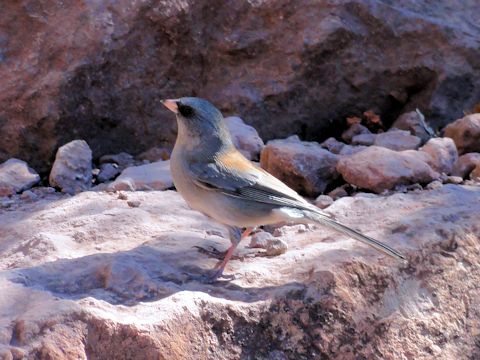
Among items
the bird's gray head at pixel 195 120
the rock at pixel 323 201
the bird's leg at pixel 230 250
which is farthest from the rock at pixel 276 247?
the rock at pixel 323 201

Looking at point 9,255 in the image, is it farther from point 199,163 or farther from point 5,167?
point 5,167

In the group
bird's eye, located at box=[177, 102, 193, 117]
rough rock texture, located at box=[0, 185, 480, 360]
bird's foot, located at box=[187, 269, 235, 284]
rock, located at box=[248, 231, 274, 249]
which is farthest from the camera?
rock, located at box=[248, 231, 274, 249]

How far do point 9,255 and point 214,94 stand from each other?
274cm

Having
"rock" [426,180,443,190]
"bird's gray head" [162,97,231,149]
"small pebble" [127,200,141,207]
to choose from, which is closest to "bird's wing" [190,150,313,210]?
"bird's gray head" [162,97,231,149]

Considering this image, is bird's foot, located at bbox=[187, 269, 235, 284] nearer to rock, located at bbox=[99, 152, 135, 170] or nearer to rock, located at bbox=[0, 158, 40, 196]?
rock, located at bbox=[0, 158, 40, 196]

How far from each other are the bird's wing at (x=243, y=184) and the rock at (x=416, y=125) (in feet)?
8.25

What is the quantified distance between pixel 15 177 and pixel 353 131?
2.57 m

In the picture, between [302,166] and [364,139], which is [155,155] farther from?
[364,139]

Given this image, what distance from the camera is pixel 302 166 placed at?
5645 millimetres

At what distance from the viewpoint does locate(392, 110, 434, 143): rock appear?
672 cm

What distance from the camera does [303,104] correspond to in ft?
22.5

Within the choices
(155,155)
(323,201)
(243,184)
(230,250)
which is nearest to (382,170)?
(323,201)

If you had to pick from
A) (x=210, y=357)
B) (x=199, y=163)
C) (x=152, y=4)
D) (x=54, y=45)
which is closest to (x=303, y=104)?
(x=152, y=4)

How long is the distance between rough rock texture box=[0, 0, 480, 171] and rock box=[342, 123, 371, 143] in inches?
8.7
